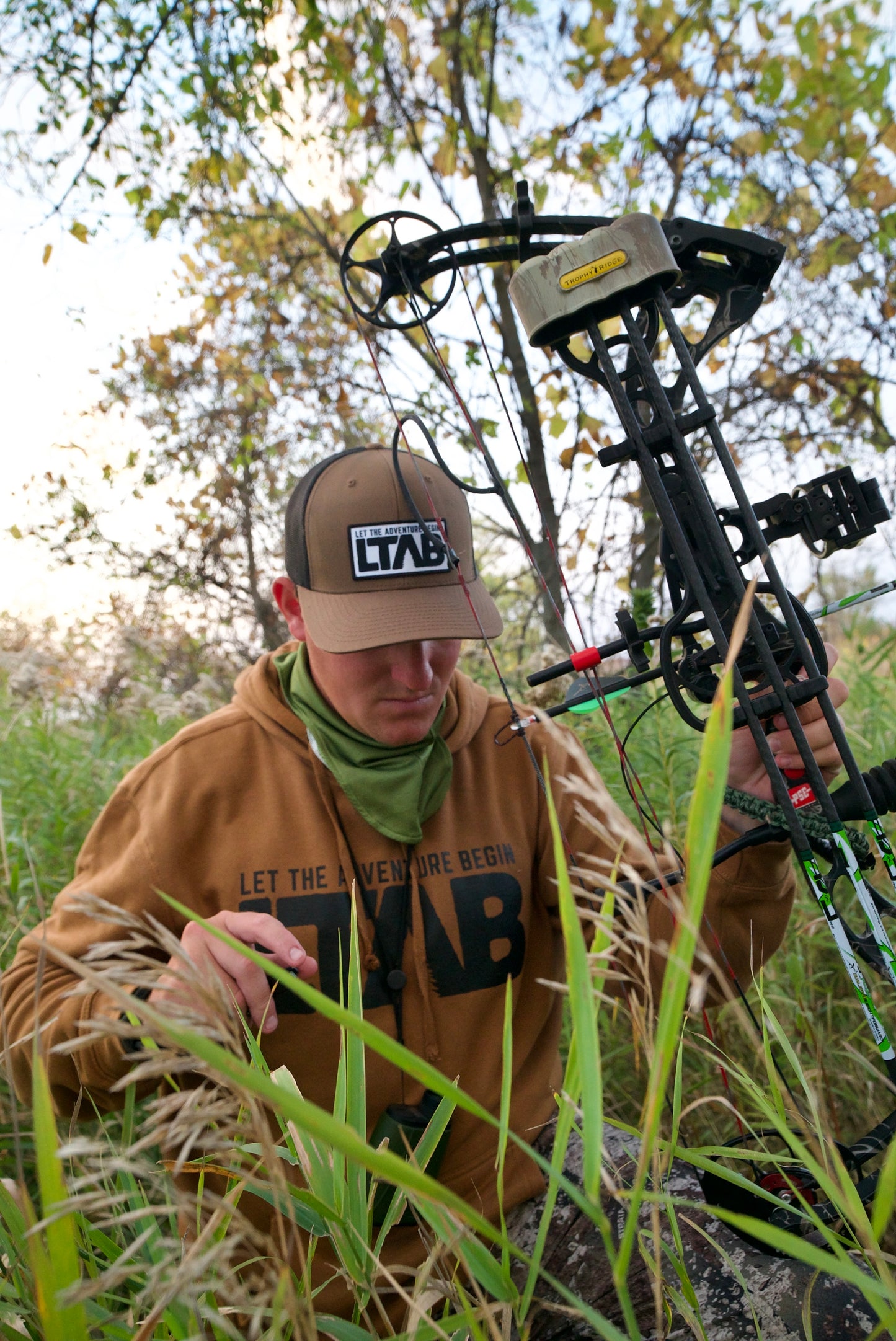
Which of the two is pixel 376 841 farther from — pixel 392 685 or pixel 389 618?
pixel 389 618

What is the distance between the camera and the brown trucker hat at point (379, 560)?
1.72m

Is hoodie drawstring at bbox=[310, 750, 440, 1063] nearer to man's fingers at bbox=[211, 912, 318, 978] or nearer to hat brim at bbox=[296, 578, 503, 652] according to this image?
hat brim at bbox=[296, 578, 503, 652]

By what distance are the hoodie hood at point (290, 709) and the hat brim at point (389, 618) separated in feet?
0.97

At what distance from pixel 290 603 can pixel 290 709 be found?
29 cm

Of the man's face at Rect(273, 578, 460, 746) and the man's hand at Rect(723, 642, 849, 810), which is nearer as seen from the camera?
the man's hand at Rect(723, 642, 849, 810)

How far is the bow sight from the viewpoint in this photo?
988mm

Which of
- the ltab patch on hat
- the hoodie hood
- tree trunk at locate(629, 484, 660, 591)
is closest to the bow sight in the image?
the ltab patch on hat

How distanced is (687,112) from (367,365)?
7.15 feet

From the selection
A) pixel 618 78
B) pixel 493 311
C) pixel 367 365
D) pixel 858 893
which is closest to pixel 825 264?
pixel 618 78

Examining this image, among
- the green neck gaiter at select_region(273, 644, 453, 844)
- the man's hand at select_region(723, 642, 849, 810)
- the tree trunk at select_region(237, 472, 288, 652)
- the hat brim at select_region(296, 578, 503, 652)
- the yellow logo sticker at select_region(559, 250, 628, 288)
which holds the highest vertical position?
the tree trunk at select_region(237, 472, 288, 652)

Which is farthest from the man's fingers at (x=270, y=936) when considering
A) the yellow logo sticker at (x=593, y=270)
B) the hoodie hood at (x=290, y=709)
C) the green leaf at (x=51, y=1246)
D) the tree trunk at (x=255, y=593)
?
the tree trunk at (x=255, y=593)

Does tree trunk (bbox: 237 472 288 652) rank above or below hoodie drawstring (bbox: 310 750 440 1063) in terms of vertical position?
above

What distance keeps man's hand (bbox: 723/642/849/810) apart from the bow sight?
0.05 m

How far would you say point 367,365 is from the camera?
5012mm
